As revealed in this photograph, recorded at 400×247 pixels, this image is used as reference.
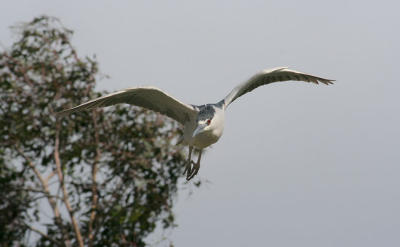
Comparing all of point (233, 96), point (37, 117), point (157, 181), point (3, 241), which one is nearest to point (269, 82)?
point (233, 96)

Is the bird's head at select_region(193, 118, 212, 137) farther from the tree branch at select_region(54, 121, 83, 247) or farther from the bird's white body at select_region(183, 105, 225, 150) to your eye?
the tree branch at select_region(54, 121, 83, 247)

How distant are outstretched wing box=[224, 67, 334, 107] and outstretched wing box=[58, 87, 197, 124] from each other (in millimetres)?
497

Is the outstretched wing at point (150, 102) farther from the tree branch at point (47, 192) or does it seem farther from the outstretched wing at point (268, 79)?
the tree branch at point (47, 192)

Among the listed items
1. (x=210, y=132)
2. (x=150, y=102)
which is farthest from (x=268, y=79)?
(x=210, y=132)

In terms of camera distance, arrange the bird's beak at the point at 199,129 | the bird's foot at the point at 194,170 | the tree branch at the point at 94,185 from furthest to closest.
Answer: the tree branch at the point at 94,185, the bird's foot at the point at 194,170, the bird's beak at the point at 199,129

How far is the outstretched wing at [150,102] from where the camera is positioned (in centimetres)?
827

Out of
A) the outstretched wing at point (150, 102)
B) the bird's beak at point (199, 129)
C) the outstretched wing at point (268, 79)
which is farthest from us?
the outstretched wing at point (268, 79)

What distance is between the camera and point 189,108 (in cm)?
847

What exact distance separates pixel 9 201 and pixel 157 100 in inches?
207

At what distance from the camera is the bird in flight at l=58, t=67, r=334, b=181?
26.6 ft

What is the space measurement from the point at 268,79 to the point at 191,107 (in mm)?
1593

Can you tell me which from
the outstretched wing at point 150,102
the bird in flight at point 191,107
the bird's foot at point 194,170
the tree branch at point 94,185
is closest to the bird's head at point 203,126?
the bird in flight at point 191,107

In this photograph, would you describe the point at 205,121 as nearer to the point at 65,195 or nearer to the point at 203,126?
the point at 203,126

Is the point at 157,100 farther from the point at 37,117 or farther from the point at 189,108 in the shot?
the point at 37,117
